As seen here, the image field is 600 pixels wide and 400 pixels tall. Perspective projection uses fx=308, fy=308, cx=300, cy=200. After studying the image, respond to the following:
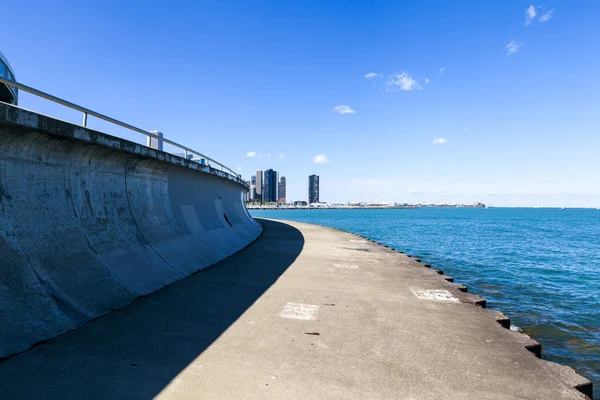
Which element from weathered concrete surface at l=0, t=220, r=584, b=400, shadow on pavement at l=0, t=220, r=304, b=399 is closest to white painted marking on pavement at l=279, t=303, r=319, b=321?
weathered concrete surface at l=0, t=220, r=584, b=400

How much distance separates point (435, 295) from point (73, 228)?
27.3 feet

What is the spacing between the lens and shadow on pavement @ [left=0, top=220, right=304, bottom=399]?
10.7 ft

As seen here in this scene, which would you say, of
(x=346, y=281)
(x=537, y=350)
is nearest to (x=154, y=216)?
(x=346, y=281)

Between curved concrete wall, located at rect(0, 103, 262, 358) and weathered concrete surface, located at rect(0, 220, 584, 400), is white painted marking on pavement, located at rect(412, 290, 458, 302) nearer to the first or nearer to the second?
weathered concrete surface, located at rect(0, 220, 584, 400)

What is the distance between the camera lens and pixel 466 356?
447cm

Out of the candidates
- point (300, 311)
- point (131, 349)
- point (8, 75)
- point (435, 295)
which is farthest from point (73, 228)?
point (435, 295)

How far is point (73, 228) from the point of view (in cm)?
589

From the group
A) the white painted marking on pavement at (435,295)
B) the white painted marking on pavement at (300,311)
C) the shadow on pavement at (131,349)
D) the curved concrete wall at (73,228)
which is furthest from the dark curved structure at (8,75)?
the white painted marking on pavement at (435,295)

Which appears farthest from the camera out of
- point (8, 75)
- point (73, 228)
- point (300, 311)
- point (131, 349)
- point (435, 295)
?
point (8, 75)

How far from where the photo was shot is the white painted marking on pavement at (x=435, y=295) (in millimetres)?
7635

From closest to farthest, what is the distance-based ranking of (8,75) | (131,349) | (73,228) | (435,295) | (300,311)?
1. (131,349)
2. (73,228)
3. (300,311)
4. (435,295)
5. (8,75)

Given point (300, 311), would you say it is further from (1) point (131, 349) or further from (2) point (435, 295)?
→ (2) point (435, 295)

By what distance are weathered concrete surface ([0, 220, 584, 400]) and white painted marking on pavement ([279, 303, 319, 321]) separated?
20 mm

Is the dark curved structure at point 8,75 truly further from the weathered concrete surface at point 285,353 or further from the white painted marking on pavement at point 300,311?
the white painted marking on pavement at point 300,311
